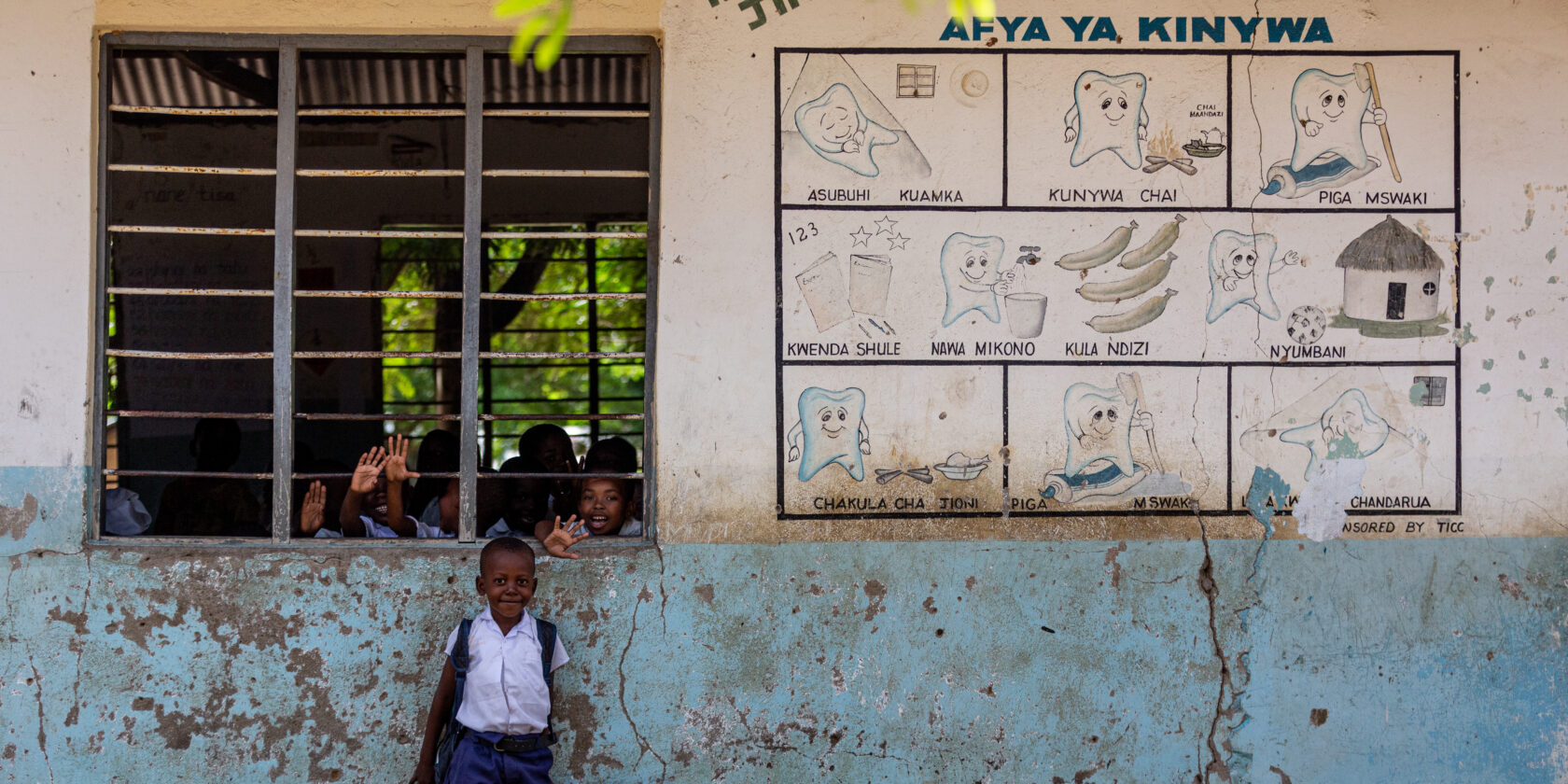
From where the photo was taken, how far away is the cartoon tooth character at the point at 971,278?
10.5ft

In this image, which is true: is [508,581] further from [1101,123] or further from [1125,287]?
[1101,123]

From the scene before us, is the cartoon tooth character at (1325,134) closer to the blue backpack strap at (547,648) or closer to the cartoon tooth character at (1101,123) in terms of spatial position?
the cartoon tooth character at (1101,123)

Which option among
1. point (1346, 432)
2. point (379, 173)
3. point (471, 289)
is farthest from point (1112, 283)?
point (379, 173)

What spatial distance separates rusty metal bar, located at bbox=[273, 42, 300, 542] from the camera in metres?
3.18

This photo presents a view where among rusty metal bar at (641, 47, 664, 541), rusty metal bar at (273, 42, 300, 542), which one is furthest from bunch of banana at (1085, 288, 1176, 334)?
rusty metal bar at (273, 42, 300, 542)

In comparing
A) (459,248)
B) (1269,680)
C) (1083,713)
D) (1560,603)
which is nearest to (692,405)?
(1083,713)

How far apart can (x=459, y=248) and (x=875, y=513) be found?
4.20 metres

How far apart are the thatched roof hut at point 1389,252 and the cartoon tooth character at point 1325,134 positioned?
0.17 metres

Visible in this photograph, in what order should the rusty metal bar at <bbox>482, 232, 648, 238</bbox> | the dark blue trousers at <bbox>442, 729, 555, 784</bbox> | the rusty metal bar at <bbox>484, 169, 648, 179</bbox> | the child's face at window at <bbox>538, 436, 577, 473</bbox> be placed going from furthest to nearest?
the child's face at window at <bbox>538, 436, 577, 473</bbox>
the rusty metal bar at <bbox>482, 232, 648, 238</bbox>
the rusty metal bar at <bbox>484, 169, 648, 179</bbox>
the dark blue trousers at <bbox>442, 729, 555, 784</bbox>

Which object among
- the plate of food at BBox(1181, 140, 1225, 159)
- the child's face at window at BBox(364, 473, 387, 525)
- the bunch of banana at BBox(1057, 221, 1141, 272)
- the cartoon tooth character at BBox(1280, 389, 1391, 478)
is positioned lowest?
the child's face at window at BBox(364, 473, 387, 525)

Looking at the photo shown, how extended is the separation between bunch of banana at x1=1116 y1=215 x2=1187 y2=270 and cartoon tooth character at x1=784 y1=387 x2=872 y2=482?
86 cm

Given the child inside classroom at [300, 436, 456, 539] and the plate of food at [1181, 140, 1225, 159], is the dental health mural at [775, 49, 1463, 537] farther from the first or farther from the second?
the child inside classroom at [300, 436, 456, 539]

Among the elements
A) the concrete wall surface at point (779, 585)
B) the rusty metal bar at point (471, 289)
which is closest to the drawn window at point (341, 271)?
the rusty metal bar at point (471, 289)

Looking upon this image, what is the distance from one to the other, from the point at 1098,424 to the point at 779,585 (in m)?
1.02
